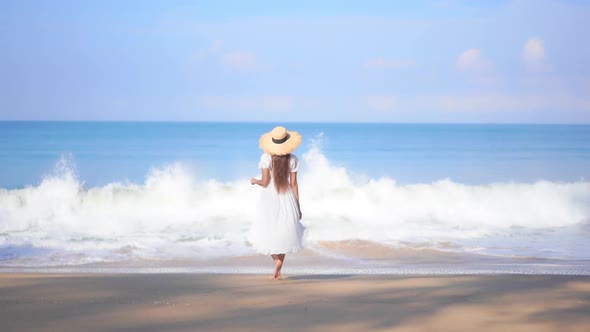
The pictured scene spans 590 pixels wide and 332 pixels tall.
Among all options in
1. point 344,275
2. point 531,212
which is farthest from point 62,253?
point 531,212

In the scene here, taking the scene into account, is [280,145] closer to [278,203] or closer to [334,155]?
[278,203]

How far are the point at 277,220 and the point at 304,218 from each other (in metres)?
6.94

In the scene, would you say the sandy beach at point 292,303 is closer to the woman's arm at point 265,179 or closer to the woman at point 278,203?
the woman at point 278,203

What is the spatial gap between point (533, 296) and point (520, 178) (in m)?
18.1

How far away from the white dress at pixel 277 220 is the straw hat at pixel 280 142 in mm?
102

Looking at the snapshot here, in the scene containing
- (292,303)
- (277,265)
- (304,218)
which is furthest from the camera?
(304,218)

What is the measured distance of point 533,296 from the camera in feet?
21.9

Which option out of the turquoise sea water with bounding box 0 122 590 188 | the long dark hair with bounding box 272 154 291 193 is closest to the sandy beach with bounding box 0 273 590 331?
the long dark hair with bounding box 272 154 291 193

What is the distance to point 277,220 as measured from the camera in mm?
7430

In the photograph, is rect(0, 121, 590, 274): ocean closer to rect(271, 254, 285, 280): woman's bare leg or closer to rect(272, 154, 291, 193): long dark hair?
rect(271, 254, 285, 280): woman's bare leg

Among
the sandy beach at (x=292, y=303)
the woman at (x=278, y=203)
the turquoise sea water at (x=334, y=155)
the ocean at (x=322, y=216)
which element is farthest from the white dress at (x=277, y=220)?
the turquoise sea water at (x=334, y=155)

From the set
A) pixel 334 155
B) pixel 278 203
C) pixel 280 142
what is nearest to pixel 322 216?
pixel 278 203

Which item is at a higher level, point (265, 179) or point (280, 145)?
point (280, 145)

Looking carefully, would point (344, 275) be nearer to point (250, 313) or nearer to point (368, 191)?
point (250, 313)
